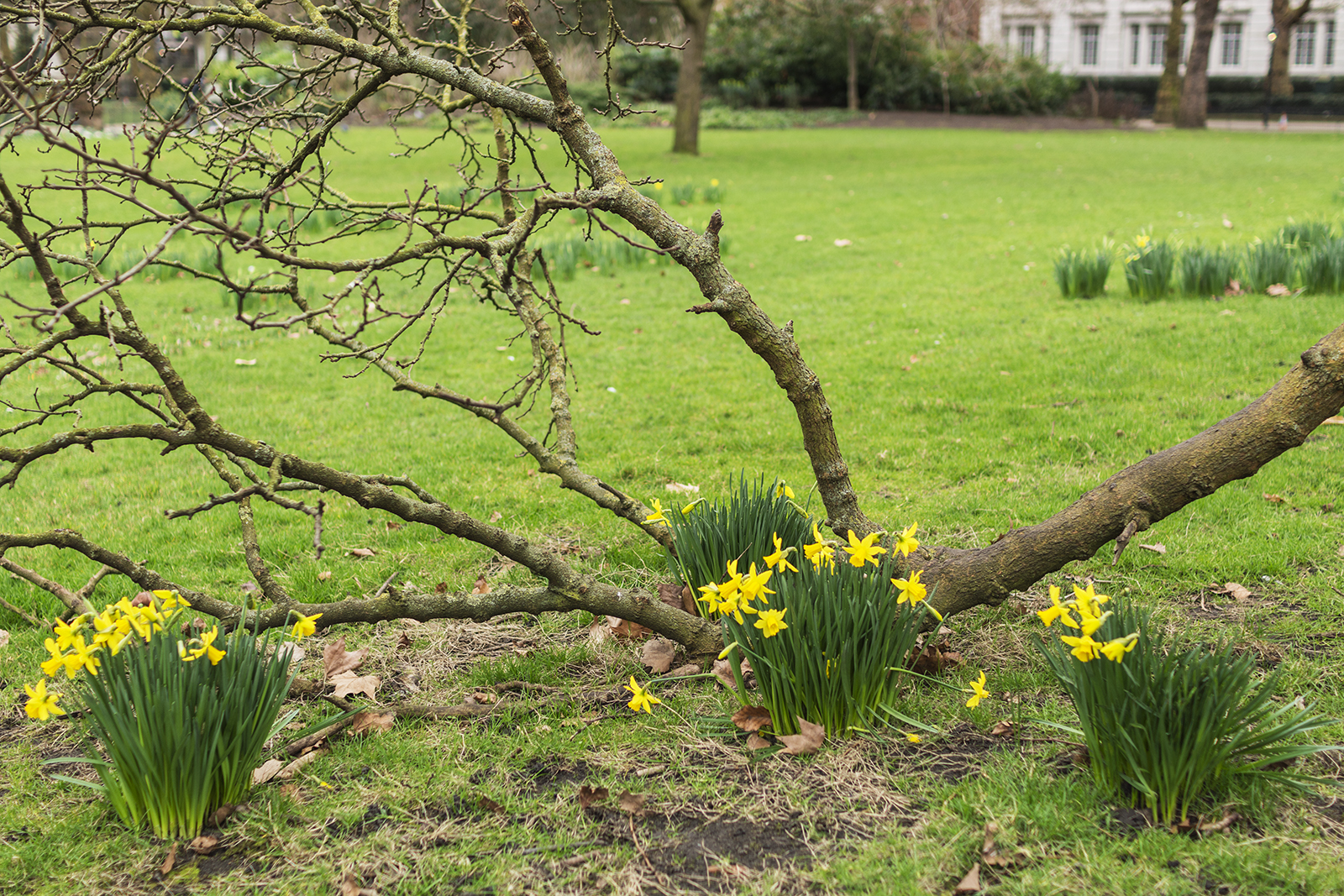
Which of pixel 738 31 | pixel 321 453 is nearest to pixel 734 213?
pixel 321 453

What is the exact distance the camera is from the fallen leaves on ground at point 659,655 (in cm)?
338

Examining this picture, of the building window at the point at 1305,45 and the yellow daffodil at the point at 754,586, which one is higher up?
the building window at the point at 1305,45

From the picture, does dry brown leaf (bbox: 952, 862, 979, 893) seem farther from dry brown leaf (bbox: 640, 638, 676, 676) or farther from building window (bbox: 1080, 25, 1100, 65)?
building window (bbox: 1080, 25, 1100, 65)

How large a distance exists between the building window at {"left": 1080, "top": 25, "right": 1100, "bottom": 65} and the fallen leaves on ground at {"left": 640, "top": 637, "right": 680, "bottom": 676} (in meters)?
52.1

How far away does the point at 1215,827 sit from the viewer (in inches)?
92.3

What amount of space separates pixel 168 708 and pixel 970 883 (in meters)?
1.95

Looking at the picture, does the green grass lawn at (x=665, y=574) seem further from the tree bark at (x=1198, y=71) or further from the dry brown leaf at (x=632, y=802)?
the tree bark at (x=1198, y=71)

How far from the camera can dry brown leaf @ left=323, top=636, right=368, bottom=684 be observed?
3430mm

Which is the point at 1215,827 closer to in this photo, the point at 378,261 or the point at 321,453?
the point at 378,261

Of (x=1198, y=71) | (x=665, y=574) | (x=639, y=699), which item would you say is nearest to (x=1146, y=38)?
(x=1198, y=71)

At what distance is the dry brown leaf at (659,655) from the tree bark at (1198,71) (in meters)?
29.0

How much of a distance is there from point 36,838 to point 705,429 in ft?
13.8

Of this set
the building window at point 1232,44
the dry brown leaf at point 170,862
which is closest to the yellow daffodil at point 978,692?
the dry brown leaf at point 170,862

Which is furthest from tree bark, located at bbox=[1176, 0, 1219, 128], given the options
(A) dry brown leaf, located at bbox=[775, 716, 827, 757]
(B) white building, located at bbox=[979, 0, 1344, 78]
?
(A) dry brown leaf, located at bbox=[775, 716, 827, 757]
